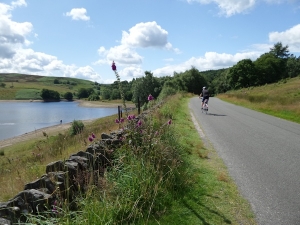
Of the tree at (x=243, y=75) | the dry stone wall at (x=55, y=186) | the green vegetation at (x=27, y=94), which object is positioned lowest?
the dry stone wall at (x=55, y=186)

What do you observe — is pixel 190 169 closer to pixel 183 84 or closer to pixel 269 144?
pixel 269 144

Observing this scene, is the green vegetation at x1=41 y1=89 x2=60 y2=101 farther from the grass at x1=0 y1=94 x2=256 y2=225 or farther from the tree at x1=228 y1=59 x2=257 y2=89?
the grass at x1=0 y1=94 x2=256 y2=225

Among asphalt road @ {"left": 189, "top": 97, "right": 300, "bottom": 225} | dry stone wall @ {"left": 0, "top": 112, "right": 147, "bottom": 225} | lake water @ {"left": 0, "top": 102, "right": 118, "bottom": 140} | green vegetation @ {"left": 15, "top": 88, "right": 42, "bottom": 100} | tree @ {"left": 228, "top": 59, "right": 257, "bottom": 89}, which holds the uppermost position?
tree @ {"left": 228, "top": 59, "right": 257, "bottom": 89}

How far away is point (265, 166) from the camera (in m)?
6.65

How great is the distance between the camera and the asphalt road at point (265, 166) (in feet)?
14.4

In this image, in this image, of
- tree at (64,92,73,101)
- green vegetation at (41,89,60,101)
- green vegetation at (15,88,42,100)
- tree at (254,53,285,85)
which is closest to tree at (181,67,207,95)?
tree at (254,53,285,85)

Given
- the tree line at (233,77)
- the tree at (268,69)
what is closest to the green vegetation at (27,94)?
the tree line at (233,77)

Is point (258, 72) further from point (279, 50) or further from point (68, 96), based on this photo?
point (68, 96)

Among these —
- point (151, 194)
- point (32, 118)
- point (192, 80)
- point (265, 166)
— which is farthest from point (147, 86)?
point (151, 194)

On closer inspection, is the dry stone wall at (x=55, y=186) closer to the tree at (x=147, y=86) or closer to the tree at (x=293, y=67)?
the tree at (x=147, y=86)

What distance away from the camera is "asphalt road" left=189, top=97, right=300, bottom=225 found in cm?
440

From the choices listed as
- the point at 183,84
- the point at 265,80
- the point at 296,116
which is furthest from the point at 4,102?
the point at 296,116

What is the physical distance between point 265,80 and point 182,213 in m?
96.7

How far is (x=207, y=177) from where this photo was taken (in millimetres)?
5801
